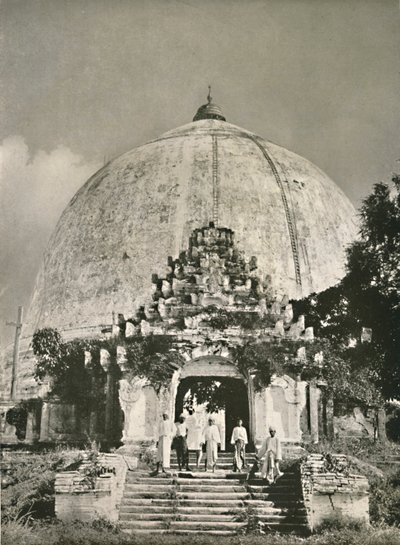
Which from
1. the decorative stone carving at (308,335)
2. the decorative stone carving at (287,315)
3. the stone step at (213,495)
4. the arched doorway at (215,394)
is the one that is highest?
the decorative stone carving at (287,315)

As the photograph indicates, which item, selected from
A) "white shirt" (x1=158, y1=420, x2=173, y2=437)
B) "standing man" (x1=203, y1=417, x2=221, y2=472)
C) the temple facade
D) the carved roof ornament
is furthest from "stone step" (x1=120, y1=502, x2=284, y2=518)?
the carved roof ornament

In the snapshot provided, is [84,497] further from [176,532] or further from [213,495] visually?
[213,495]

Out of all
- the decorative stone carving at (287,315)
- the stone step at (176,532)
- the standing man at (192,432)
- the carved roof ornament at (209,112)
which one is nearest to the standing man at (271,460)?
the stone step at (176,532)

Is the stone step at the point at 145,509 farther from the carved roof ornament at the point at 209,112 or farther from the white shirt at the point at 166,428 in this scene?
the carved roof ornament at the point at 209,112

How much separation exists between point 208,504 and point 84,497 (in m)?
2.47

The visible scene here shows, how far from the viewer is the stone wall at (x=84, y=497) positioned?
14.3 metres

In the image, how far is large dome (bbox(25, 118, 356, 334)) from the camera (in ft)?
96.3

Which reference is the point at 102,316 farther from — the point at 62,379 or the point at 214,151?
the point at 214,151

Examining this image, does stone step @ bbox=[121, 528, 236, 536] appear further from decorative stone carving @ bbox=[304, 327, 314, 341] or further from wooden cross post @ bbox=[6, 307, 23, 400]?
wooden cross post @ bbox=[6, 307, 23, 400]

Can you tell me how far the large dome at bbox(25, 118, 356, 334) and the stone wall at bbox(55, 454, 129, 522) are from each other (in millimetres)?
14208

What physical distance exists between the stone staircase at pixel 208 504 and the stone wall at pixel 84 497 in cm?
37

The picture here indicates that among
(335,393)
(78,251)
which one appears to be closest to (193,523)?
(335,393)

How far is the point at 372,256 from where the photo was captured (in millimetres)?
20281

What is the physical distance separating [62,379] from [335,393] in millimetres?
8929
